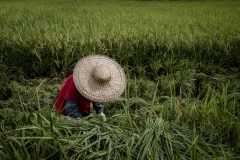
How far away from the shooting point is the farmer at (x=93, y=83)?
1.56 meters

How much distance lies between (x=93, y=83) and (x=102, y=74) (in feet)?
0.31

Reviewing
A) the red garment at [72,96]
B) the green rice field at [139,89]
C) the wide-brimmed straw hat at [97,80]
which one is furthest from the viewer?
the red garment at [72,96]

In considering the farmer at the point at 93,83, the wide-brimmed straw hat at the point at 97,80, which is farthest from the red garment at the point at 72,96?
the wide-brimmed straw hat at the point at 97,80

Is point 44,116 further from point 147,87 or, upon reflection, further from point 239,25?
point 239,25

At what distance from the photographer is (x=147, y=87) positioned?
256 cm

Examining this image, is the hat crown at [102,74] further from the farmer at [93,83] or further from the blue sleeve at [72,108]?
the blue sleeve at [72,108]

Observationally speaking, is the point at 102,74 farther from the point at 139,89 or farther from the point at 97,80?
the point at 139,89

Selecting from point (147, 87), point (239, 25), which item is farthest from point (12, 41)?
point (239, 25)

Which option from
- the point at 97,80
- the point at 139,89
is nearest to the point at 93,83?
the point at 97,80

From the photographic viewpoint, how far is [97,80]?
159 centimetres

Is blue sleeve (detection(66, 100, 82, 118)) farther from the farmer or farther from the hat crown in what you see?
the hat crown

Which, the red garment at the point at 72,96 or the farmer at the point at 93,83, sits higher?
the farmer at the point at 93,83

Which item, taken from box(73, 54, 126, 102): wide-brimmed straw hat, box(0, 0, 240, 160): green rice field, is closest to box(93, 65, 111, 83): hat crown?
box(73, 54, 126, 102): wide-brimmed straw hat

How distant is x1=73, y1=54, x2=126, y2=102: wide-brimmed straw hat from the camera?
61.3 inches
